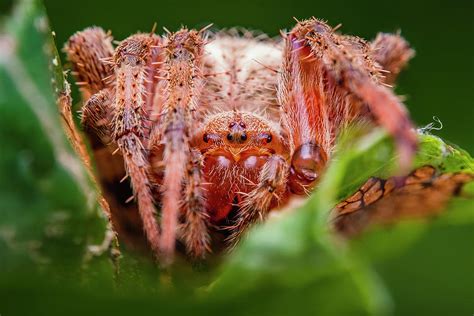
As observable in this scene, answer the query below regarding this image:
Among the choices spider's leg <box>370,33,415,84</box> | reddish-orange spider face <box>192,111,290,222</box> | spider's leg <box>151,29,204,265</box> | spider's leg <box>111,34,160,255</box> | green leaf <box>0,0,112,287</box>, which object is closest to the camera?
green leaf <box>0,0,112,287</box>

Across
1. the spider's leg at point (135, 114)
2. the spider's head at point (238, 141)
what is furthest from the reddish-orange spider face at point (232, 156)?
the spider's leg at point (135, 114)

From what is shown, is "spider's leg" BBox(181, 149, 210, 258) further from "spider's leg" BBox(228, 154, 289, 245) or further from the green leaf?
the green leaf

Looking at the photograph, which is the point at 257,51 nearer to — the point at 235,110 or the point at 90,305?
→ the point at 235,110

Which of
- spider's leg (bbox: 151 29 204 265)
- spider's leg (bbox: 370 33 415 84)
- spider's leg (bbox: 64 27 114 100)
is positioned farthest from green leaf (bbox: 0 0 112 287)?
spider's leg (bbox: 370 33 415 84)

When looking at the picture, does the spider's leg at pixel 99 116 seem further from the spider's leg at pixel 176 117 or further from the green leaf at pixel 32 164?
the green leaf at pixel 32 164

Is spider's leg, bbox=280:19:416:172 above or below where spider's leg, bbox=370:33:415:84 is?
above

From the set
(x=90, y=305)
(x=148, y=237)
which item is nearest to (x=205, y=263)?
(x=148, y=237)
